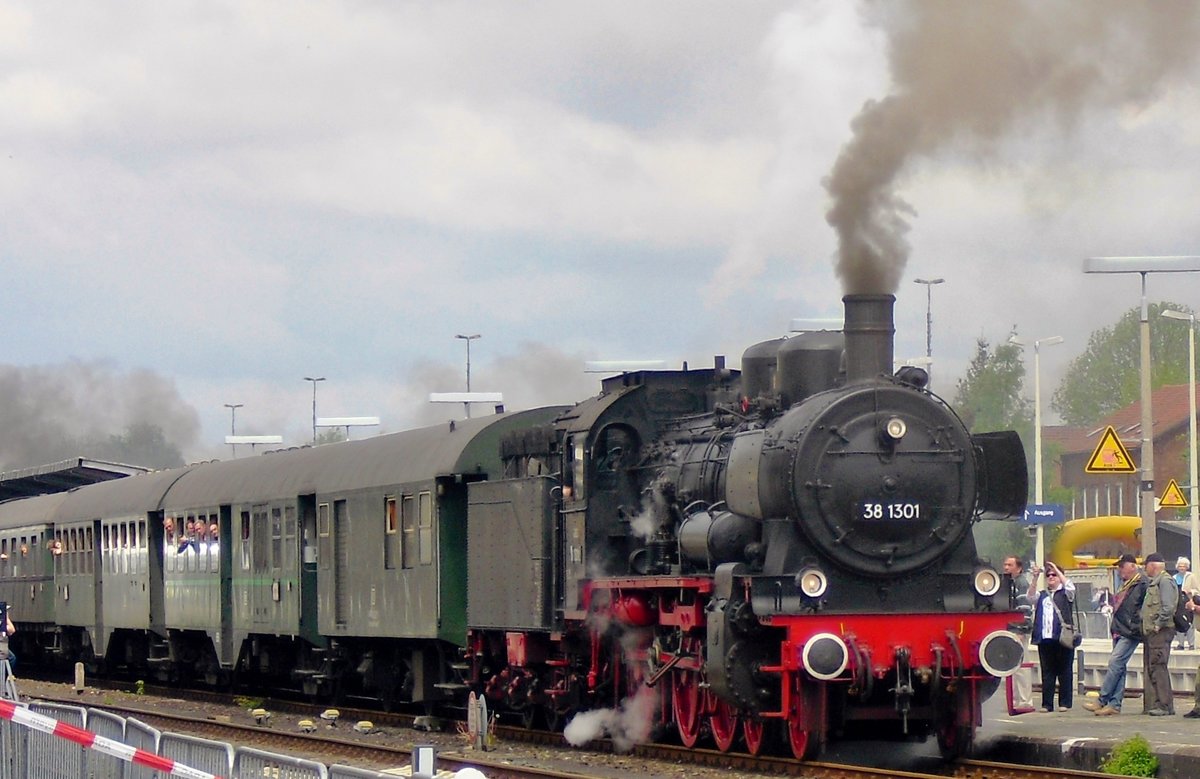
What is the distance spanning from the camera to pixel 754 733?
15070 millimetres

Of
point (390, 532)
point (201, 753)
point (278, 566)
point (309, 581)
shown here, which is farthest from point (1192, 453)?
point (201, 753)

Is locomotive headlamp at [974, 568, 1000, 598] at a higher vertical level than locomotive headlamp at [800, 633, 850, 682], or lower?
higher

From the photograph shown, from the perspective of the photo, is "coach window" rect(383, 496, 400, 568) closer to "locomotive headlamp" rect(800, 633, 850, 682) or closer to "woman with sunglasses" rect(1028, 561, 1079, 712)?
"woman with sunglasses" rect(1028, 561, 1079, 712)

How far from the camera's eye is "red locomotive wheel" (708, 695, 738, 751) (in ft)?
50.2

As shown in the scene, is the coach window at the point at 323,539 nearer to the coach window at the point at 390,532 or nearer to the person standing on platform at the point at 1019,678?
the coach window at the point at 390,532

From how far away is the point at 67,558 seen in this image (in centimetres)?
3384

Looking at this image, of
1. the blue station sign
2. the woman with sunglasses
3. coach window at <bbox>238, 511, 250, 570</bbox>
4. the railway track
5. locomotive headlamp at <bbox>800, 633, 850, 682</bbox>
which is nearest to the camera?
locomotive headlamp at <bbox>800, 633, 850, 682</bbox>

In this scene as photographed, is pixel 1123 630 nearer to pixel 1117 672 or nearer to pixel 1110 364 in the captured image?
pixel 1117 672

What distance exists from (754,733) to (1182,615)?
4.54 meters

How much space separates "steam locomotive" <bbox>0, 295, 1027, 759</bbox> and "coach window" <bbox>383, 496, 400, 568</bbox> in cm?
4

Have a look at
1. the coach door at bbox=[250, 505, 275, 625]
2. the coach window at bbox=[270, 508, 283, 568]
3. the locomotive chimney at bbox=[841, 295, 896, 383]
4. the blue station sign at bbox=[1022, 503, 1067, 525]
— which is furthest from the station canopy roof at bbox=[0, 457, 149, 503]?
the locomotive chimney at bbox=[841, 295, 896, 383]

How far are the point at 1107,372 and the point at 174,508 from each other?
7515 cm

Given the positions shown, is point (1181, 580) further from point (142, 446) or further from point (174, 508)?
point (142, 446)

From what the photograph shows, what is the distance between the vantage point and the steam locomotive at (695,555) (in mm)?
14312
